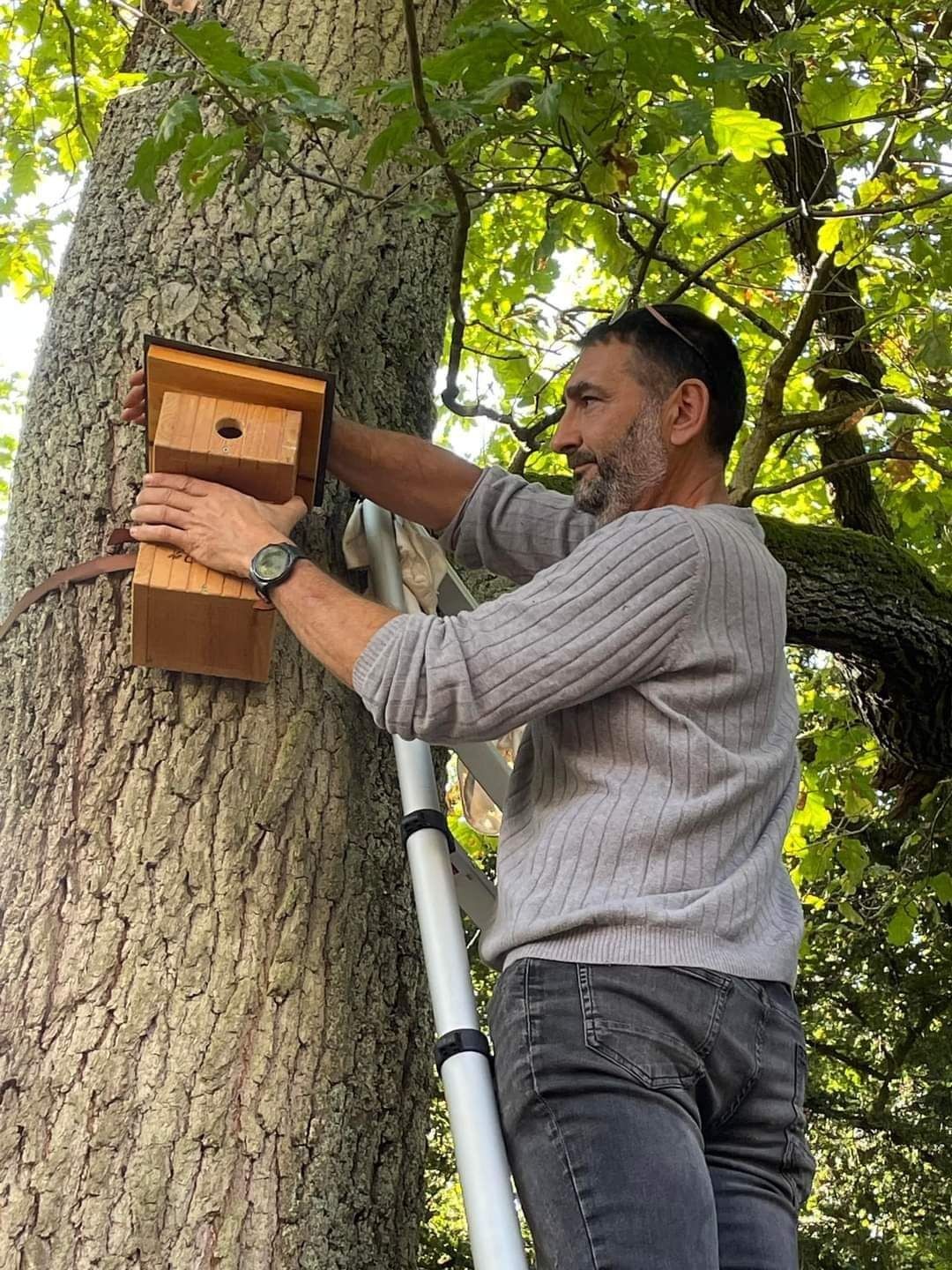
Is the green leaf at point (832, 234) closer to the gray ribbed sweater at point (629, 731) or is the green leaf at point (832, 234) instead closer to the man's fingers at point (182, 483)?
the gray ribbed sweater at point (629, 731)

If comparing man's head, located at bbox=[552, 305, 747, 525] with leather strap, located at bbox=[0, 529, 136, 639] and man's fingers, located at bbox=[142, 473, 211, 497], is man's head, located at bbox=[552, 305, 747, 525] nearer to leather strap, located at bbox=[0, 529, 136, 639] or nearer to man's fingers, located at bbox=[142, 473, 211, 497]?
man's fingers, located at bbox=[142, 473, 211, 497]

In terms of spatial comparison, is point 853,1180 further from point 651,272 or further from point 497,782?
point 497,782

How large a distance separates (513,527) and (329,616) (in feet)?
2.47

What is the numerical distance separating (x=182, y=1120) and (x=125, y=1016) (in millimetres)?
175

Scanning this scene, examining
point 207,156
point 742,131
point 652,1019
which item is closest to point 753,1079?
point 652,1019

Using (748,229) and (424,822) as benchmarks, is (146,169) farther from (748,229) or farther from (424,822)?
(748,229)

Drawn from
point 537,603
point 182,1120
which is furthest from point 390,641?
point 182,1120

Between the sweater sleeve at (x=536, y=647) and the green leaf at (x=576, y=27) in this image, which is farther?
the green leaf at (x=576, y=27)

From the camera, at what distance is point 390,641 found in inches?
72.8

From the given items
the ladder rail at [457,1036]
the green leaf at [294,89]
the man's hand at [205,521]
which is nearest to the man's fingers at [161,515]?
the man's hand at [205,521]

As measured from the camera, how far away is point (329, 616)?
191 centimetres

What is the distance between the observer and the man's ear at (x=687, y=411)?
7.69ft

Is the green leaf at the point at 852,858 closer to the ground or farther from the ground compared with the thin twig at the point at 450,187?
closer to the ground

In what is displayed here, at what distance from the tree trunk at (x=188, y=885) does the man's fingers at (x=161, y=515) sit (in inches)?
8.8
